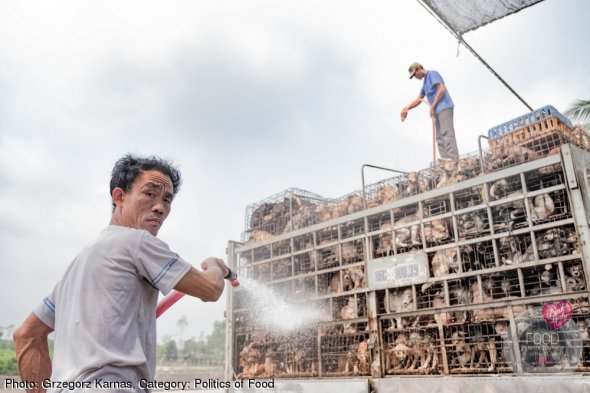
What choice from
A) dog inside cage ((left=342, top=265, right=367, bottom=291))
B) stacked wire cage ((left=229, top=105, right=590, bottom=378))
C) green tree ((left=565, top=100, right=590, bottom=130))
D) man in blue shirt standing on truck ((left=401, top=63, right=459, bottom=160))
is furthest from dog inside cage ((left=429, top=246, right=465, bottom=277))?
green tree ((left=565, top=100, right=590, bottom=130))

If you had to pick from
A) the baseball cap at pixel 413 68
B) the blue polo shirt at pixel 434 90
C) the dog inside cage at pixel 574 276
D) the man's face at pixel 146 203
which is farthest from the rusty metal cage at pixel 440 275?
the man's face at pixel 146 203

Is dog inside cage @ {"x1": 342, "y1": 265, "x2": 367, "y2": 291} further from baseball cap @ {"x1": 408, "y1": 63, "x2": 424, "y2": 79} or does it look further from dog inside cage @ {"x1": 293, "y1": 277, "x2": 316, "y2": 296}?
baseball cap @ {"x1": 408, "y1": 63, "x2": 424, "y2": 79}

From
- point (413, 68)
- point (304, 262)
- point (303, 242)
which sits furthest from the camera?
point (413, 68)

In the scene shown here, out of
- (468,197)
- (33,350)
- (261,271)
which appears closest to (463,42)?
(468,197)

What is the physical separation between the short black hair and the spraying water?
4.17m

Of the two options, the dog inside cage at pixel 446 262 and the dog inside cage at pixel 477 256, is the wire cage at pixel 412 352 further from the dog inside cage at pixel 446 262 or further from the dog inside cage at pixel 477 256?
the dog inside cage at pixel 477 256

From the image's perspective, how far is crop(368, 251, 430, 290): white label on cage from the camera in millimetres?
5027

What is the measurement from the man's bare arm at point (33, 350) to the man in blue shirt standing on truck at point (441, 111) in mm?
5706

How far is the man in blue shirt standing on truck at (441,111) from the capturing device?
659 centimetres

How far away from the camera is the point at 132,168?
199 cm

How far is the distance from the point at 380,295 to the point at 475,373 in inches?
51.7

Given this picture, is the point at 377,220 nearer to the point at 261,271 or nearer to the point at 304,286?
the point at 304,286

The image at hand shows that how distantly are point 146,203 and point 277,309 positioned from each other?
4732 millimetres

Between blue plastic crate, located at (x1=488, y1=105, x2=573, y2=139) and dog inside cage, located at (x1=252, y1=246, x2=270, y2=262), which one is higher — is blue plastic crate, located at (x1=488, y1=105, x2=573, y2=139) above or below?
above
